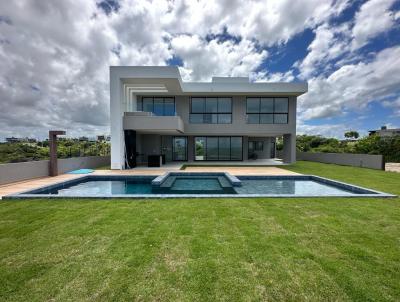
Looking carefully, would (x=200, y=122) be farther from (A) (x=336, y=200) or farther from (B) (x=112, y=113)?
(A) (x=336, y=200)

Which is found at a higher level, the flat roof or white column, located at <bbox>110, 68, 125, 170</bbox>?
the flat roof

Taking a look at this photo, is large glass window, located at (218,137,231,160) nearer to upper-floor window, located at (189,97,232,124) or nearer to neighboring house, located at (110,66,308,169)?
neighboring house, located at (110,66,308,169)

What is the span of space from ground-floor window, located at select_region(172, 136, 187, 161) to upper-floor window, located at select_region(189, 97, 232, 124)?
233 centimetres

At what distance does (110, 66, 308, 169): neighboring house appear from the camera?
14.4 m

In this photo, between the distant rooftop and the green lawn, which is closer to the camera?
the green lawn

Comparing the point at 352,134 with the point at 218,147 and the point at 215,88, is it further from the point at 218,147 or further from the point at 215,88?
the point at 215,88

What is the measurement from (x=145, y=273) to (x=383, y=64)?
24.9 metres

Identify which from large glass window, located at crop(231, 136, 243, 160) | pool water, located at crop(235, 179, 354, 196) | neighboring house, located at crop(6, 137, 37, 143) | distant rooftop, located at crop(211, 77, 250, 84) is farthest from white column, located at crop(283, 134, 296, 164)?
neighboring house, located at crop(6, 137, 37, 143)

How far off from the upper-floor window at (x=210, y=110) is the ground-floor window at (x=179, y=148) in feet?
7.63

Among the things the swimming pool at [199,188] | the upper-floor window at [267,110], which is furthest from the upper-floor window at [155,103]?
the swimming pool at [199,188]

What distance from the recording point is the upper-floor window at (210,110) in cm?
1816

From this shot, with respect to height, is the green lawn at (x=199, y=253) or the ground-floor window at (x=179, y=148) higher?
the ground-floor window at (x=179, y=148)

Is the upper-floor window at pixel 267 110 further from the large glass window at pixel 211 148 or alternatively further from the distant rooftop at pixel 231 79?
the large glass window at pixel 211 148

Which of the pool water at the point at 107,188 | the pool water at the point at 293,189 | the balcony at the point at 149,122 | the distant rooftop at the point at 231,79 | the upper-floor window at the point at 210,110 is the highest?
the distant rooftop at the point at 231,79
